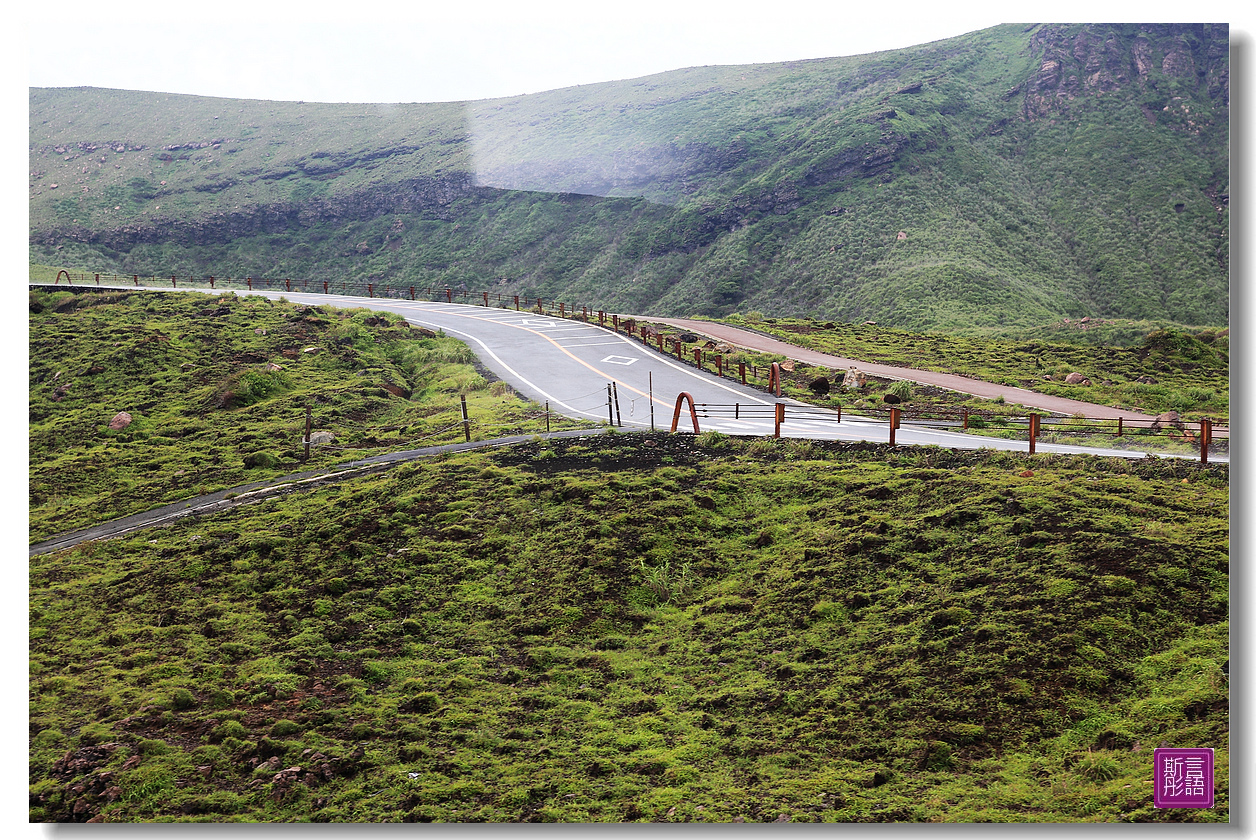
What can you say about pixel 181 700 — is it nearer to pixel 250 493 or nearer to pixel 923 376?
pixel 250 493

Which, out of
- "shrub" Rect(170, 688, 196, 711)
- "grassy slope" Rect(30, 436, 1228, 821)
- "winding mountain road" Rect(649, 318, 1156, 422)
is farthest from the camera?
"winding mountain road" Rect(649, 318, 1156, 422)

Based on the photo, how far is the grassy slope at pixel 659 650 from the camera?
742 centimetres

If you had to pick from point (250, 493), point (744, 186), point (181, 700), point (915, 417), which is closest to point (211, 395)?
point (250, 493)

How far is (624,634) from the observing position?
1049 centimetres

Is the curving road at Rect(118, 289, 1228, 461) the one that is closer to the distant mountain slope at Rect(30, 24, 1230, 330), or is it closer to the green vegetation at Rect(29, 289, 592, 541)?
the green vegetation at Rect(29, 289, 592, 541)

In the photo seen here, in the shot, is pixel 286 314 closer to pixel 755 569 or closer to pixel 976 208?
pixel 755 569

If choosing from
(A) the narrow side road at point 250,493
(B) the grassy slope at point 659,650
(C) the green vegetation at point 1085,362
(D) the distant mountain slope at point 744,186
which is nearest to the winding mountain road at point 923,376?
(C) the green vegetation at point 1085,362

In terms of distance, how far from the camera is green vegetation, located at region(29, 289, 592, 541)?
16.2 metres

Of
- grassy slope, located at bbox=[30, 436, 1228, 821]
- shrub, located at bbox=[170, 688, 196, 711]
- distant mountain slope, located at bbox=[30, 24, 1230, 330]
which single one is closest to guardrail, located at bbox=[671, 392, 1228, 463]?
grassy slope, located at bbox=[30, 436, 1228, 821]

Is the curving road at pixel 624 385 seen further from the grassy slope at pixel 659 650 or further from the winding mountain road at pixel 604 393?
the grassy slope at pixel 659 650

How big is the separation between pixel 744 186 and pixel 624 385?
44.5 meters

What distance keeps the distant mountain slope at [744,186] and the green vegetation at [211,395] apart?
1375cm

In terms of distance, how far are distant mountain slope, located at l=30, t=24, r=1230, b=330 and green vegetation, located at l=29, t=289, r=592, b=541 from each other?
1375cm

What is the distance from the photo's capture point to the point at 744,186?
205ft
